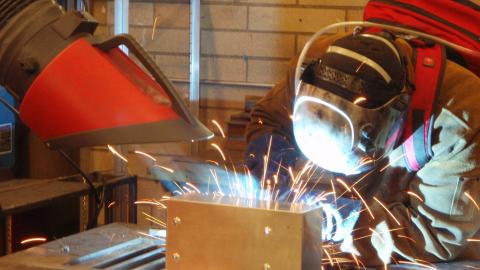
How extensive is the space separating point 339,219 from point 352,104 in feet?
0.96

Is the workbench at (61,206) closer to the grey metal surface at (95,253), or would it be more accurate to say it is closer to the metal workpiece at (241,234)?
the grey metal surface at (95,253)

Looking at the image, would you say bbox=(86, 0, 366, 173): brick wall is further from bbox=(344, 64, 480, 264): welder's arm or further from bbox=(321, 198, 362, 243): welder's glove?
bbox=(321, 198, 362, 243): welder's glove

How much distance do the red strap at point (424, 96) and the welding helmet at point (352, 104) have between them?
0.20 feet

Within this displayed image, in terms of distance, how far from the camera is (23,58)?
3.31 feet

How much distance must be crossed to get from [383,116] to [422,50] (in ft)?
0.92

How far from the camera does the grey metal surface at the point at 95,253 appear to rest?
1.48 meters

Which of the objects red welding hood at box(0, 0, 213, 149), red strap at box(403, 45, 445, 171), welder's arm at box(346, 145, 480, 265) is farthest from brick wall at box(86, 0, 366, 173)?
red welding hood at box(0, 0, 213, 149)

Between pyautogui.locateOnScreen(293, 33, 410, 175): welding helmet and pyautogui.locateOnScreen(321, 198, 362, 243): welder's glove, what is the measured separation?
9 centimetres

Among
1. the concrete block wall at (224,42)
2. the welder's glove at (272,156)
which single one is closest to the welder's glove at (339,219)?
the welder's glove at (272,156)

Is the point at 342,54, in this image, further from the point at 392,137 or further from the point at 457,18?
the point at 457,18

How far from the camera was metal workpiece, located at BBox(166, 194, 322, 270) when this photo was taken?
1222 millimetres

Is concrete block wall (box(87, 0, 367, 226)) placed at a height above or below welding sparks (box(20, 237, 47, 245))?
above

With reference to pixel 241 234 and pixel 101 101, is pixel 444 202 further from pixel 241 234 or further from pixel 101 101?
pixel 101 101

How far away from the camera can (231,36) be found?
4.53 meters
